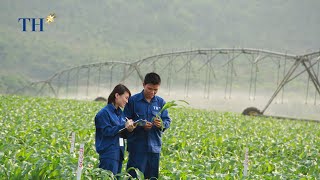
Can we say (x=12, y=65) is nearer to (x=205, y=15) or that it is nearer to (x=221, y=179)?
(x=205, y=15)

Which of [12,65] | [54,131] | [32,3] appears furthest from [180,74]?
[54,131]

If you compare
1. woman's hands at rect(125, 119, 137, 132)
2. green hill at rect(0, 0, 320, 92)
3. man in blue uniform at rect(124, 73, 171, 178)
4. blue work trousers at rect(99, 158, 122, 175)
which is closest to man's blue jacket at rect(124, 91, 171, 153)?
man in blue uniform at rect(124, 73, 171, 178)

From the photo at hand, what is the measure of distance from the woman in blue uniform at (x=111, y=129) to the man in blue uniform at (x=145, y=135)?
0.19 metres

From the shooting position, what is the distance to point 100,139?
7.30m

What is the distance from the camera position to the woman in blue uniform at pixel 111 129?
709cm

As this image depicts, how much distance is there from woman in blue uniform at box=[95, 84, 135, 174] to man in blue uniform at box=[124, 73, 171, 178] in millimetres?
195

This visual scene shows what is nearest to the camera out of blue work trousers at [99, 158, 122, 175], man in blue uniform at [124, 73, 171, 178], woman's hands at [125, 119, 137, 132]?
woman's hands at [125, 119, 137, 132]

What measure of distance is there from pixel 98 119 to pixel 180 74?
12484 cm

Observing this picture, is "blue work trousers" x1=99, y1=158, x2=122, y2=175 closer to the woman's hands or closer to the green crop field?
the green crop field

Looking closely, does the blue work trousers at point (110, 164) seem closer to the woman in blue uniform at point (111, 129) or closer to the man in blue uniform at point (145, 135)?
the woman in blue uniform at point (111, 129)

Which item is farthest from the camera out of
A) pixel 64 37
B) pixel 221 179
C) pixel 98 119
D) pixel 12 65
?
pixel 64 37

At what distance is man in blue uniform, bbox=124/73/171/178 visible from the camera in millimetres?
7422

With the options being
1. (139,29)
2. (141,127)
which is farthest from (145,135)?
(139,29)

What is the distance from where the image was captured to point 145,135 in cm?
745
